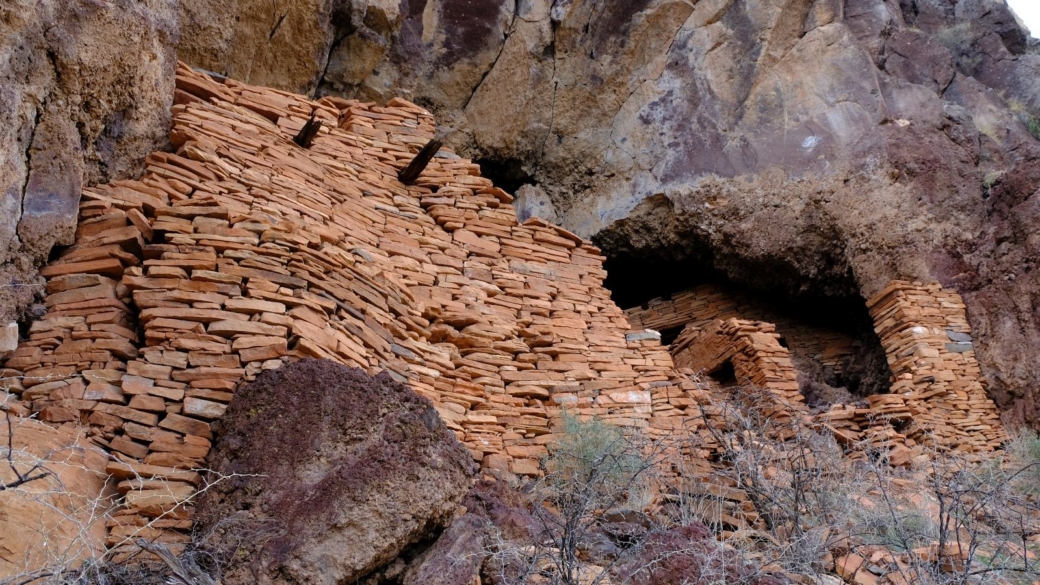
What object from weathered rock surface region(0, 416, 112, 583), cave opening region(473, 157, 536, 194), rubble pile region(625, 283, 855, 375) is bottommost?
weathered rock surface region(0, 416, 112, 583)

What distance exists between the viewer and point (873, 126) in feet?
38.3

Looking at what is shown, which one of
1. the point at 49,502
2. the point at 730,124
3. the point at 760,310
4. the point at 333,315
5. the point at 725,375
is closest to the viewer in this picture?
the point at 49,502

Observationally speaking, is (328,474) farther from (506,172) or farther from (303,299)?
(506,172)

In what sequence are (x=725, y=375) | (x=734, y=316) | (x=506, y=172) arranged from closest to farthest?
(x=725, y=375) → (x=734, y=316) → (x=506, y=172)

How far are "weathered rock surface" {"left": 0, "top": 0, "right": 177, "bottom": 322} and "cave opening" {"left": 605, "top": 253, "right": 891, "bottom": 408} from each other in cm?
680

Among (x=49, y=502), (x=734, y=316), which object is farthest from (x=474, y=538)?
(x=734, y=316)

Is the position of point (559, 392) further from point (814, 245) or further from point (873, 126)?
point (873, 126)

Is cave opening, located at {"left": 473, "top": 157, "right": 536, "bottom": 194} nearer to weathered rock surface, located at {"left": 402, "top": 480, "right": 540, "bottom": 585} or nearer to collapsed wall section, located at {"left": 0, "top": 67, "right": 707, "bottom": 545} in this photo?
collapsed wall section, located at {"left": 0, "top": 67, "right": 707, "bottom": 545}

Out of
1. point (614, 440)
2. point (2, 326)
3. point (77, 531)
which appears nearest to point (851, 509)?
point (614, 440)

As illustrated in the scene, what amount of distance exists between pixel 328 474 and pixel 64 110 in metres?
2.87

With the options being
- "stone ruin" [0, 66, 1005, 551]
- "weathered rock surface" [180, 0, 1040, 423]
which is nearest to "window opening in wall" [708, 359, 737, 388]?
"stone ruin" [0, 66, 1005, 551]

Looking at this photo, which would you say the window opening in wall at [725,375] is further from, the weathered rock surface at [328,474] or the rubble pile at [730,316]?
the weathered rock surface at [328,474]

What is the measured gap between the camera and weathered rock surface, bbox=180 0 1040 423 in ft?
36.2

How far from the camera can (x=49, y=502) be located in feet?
13.0
